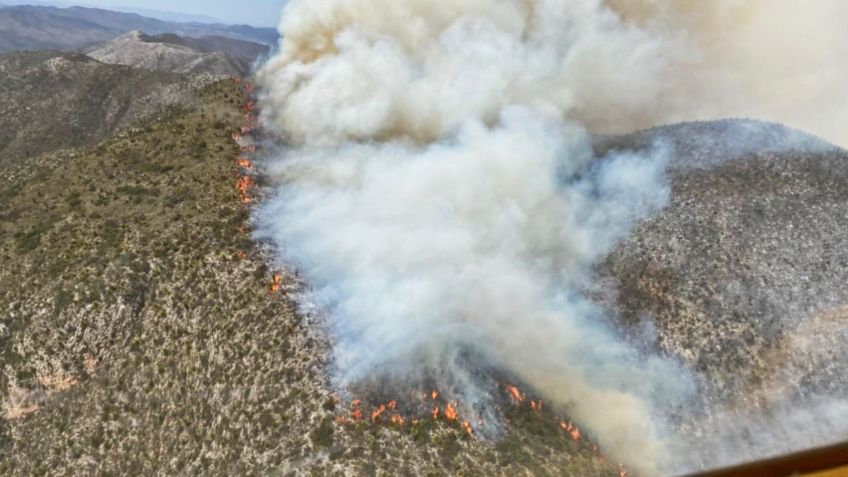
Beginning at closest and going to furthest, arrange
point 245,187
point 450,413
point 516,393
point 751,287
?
point 450,413, point 516,393, point 751,287, point 245,187

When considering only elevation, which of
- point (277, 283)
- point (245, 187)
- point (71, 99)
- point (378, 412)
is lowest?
point (71, 99)

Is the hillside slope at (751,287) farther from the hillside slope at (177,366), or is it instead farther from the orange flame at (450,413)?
the orange flame at (450,413)

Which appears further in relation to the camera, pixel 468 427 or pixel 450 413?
pixel 450 413

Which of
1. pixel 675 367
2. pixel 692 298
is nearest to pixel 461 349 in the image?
pixel 675 367

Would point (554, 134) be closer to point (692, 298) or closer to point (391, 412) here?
point (692, 298)

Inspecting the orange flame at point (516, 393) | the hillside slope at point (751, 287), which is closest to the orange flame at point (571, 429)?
the orange flame at point (516, 393)

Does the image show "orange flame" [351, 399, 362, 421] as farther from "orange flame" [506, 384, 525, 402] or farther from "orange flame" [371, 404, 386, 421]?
"orange flame" [506, 384, 525, 402]

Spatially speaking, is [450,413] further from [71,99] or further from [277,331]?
[71,99]

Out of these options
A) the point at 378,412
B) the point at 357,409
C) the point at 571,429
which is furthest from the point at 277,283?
the point at 571,429
